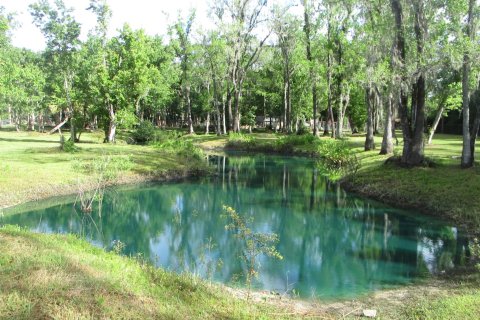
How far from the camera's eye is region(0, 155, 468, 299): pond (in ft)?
44.6

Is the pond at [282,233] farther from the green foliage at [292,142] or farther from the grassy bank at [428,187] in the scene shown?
the green foliage at [292,142]

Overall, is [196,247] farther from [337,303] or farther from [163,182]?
[163,182]

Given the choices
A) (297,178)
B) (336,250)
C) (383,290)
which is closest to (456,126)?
(297,178)

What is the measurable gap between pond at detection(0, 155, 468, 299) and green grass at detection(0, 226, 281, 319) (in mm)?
2179

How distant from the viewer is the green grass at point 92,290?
6949 millimetres

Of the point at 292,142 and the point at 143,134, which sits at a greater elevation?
the point at 143,134

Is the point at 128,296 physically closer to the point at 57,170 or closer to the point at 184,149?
the point at 57,170

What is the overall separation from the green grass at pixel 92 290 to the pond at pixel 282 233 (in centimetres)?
218

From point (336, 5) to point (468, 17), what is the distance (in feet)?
68.7

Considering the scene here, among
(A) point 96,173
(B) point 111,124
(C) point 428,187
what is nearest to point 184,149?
(B) point 111,124

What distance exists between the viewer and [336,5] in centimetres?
4175

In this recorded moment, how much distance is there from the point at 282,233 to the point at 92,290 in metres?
12.2

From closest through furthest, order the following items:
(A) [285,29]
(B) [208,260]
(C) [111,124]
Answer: (B) [208,260]
(C) [111,124]
(A) [285,29]

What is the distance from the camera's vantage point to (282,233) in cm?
1900
